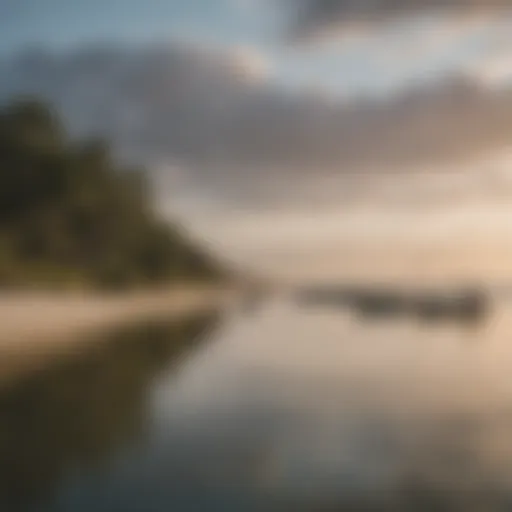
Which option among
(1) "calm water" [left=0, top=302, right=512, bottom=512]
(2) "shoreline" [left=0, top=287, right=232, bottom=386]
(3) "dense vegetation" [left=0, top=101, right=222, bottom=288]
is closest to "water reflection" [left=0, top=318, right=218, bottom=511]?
(1) "calm water" [left=0, top=302, right=512, bottom=512]

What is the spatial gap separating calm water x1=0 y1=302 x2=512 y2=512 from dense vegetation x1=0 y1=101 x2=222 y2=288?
6.45m

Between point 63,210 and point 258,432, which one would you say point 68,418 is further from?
point 63,210

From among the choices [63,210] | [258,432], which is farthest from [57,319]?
[258,432]

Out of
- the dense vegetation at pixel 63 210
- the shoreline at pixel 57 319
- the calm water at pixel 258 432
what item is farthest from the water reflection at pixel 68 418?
the dense vegetation at pixel 63 210

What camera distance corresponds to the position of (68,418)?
5.78 m

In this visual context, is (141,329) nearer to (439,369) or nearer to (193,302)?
(439,369)

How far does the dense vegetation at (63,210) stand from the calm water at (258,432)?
645 centimetres

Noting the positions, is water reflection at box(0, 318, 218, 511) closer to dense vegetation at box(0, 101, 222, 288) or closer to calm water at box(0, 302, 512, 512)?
calm water at box(0, 302, 512, 512)

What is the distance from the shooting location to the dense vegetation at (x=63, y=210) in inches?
635

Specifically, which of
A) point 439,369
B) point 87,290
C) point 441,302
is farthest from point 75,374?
point 441,302

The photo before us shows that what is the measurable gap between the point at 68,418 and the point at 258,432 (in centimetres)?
155

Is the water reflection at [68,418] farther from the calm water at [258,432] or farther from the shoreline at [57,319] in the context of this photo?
the shoreline at [57,319]

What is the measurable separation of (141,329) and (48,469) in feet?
32.1

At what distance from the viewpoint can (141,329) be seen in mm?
14117
